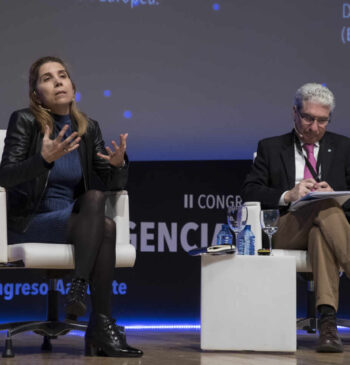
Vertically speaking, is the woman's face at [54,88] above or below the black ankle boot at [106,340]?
above

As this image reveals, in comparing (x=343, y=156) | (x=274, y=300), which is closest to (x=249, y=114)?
(x=343, y=156)

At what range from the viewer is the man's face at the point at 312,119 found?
12.6 ft

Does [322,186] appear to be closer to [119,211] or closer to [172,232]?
[119,211]

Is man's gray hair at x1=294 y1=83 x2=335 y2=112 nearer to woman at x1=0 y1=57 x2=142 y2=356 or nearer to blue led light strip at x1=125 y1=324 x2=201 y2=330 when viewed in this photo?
→ woman at x1=0 y1=57 x2=142 y2=356

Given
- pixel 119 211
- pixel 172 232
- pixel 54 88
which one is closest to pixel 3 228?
pixel 119 211

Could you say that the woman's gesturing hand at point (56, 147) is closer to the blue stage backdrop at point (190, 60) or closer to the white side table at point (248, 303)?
the white side table at point (248, 303)

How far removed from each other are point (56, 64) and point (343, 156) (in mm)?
1497

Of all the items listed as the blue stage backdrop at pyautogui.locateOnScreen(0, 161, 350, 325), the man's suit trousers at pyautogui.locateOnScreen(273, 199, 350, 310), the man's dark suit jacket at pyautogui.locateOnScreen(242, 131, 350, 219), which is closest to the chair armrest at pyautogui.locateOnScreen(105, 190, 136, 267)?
the man's dark suit jacket at pyautogui.locateOnScreen(242, 131, 350, 219)

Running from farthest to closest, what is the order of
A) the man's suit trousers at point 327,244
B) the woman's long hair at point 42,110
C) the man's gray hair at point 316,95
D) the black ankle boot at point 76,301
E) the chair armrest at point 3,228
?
the man's gray hair at point 316,95
the woman's long hair at point 42,110
the man's suit trousers at point 327,244
the chair armrest at point 3,228
the black ankle boot at point 76,301

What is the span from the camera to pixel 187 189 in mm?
4930

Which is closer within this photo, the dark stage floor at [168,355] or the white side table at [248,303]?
the dark stage floor at [168,355]

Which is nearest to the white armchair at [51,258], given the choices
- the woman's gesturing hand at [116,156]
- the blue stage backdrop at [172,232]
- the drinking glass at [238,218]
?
the woman's gesturing hand at [116,156]

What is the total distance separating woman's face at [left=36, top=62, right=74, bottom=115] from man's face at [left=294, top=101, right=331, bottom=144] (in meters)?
1.14

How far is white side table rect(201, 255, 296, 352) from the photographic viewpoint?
10.5 feet
